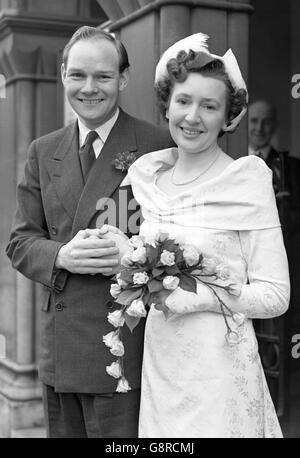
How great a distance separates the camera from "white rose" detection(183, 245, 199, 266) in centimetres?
214

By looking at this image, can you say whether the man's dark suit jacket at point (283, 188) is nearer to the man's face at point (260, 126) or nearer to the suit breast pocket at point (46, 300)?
the man's face at point (260, 126)

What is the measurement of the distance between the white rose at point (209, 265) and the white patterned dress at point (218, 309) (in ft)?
0.20

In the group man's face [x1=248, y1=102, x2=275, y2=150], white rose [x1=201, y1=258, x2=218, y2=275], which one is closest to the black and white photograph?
white rose [x1=201, y1=258, x2=218, y2=275]

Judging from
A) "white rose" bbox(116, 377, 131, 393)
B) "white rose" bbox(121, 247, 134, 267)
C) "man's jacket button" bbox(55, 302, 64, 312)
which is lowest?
"white rose" bbox(116, 377, 131, 393)

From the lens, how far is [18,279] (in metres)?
5.09

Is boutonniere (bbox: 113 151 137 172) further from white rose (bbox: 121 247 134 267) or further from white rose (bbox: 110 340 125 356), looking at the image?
white rose (bbox: 110 340 125 356)

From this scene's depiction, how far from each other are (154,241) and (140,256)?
54 mm

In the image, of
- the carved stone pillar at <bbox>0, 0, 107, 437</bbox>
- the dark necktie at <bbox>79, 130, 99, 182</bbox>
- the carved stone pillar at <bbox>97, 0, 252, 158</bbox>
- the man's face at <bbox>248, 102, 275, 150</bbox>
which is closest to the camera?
the dark necktie at <bbox>79, 130, 99, 182</bbox>

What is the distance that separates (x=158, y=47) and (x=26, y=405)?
2737 millimetres

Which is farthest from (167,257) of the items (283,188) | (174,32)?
(283,188)

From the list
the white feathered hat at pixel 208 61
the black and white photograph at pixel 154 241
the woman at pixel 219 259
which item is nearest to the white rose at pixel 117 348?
the black and white photograph at pixel 154 241

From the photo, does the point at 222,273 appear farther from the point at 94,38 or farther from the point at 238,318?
the point at 94,38

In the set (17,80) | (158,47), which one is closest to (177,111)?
(158,47)
